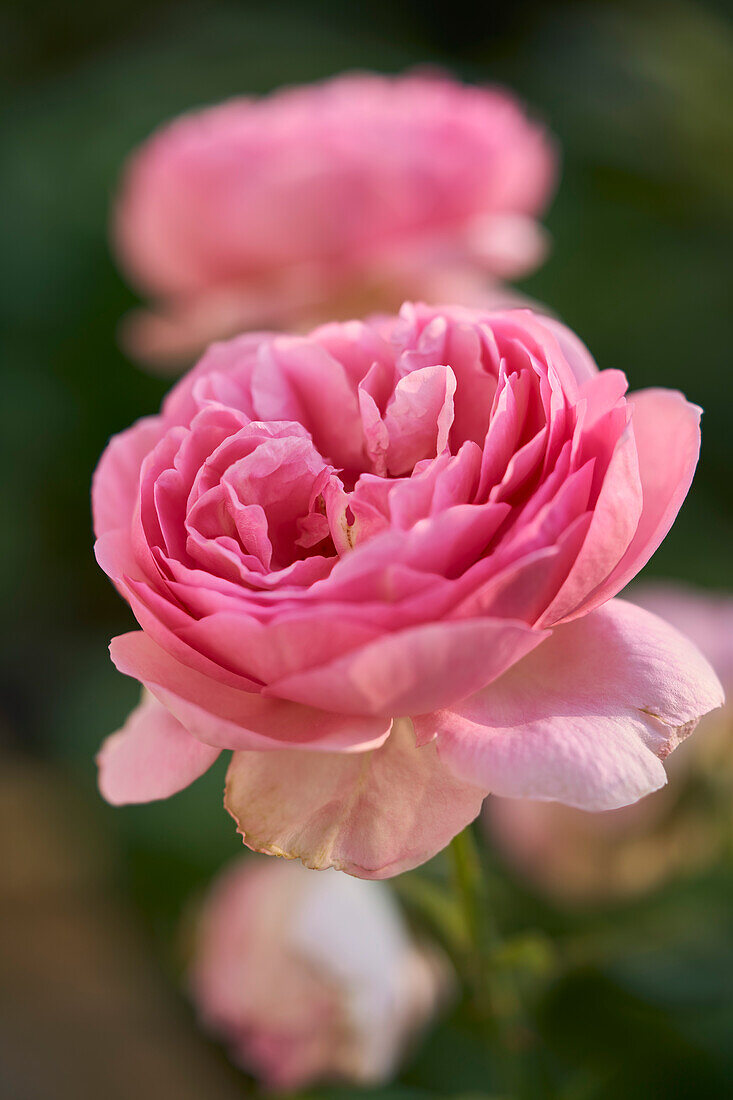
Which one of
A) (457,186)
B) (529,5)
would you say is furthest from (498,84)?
(457,186)

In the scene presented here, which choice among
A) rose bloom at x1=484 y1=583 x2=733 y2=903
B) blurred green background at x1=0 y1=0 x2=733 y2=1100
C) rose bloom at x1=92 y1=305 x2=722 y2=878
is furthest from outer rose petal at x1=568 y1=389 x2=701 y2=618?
blurred green background at x1=0 y1=0 x2=733 y2=1100

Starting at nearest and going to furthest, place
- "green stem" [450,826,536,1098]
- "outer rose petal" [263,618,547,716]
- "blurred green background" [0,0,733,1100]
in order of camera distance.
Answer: "outer rose petal" [263,618,547,716], "green stem" [450,826,536,1098], "blurred green background" [0,0,733,1100]

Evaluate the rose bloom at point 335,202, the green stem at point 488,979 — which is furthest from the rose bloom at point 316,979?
the rose bloom at point 335,202

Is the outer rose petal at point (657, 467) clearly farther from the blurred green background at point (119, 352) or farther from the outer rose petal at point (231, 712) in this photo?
the blurred green background at point (119, 352)

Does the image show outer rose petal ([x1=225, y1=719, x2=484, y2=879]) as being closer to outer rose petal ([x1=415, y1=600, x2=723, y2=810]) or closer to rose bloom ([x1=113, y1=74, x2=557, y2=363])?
outer rose petal ([x1=415, y1=600, x2=723, y2=810])

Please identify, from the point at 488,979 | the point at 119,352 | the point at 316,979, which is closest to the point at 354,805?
the point at 488,979

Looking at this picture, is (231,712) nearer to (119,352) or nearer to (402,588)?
(402,588)

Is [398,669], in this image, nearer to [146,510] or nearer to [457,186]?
[146,510]
